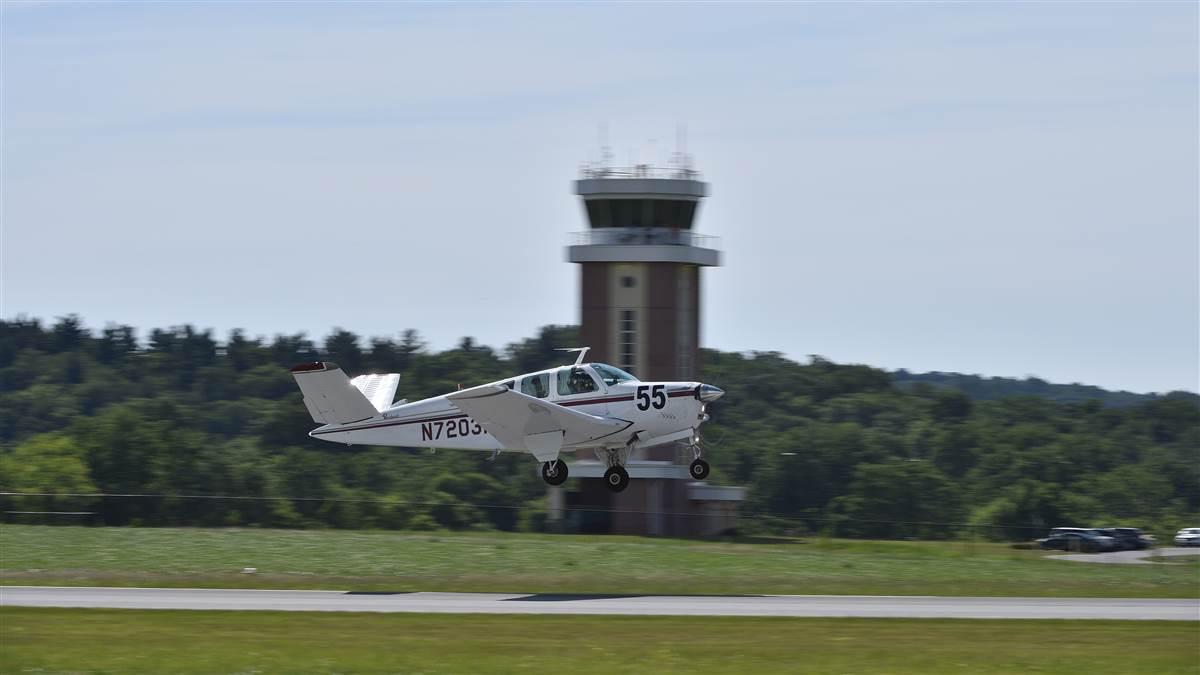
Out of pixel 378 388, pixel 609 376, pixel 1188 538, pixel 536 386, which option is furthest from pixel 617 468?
pixel 1188 538

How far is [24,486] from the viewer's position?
69125 millimetres

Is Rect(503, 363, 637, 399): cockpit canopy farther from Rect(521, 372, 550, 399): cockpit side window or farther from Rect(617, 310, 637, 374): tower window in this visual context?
Rect(617, 310, 637, 374): tower window

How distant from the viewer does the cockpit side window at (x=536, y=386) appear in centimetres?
3797

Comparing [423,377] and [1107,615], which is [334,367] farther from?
[423,377]

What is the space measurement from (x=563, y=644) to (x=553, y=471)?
926 cm

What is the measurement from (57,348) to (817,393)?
67932 mm

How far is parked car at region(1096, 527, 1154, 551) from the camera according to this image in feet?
211

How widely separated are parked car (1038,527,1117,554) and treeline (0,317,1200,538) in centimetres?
202

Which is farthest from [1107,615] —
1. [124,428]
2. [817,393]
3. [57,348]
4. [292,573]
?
[57,348]

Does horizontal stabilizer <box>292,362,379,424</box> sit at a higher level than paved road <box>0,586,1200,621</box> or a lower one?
higher

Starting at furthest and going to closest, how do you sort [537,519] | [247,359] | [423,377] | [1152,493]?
1. [247,359]
2. [423,377]
3. [1152,493]
4. [537,519]

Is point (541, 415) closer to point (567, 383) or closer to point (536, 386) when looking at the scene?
point (536, 386)

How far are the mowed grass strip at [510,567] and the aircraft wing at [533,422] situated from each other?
15.9ft

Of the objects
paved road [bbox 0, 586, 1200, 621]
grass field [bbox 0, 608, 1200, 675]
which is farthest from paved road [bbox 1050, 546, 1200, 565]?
grass field [bbox 0, 608, 1200, 675]
